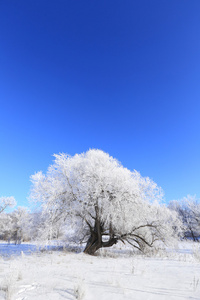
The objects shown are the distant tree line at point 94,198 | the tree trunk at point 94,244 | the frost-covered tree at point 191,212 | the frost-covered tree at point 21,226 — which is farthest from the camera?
the frost-covered tree at point 191,212

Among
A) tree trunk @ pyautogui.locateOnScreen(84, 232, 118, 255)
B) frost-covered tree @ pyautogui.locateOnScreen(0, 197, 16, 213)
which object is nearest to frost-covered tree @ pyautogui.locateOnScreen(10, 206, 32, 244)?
frost-covered tree @ pyautogui.locateOnScreen(0, 197, 16, 213)

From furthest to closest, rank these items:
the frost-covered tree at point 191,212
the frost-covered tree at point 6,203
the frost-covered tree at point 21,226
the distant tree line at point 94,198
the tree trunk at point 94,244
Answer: the frost-covered tree at point 191,212, the frost-covered tree at point 6,203, the frost-covered tree at point 21,226, the tree trunk at point 94,244, the distant tree line at point 94,198

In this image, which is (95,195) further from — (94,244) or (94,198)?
(94,244)

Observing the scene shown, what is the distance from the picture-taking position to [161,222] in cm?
1444

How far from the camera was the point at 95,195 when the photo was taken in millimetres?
11039

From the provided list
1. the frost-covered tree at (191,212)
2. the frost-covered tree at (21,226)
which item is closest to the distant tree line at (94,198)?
the frost-covered tree at (21,226)

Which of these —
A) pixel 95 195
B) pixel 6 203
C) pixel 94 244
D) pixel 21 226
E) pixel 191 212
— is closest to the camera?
pixel 95 195

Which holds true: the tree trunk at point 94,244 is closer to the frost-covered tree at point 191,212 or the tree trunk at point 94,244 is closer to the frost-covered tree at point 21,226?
the frost-covered tree at point 21,226

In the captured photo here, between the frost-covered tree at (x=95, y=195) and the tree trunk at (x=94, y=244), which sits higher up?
the frost-covered tree at (x=95, y=195)

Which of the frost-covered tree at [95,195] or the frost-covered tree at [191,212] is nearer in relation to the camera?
the frost-covered tree at [95,195]

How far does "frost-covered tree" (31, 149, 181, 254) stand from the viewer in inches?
447

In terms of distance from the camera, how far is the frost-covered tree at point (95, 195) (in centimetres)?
1136

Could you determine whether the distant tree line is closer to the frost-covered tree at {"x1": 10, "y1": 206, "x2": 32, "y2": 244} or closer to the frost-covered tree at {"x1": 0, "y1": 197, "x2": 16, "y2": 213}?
the frost-covered tree at {"x1": 10, "y1": 206, "x2": 32, "y2": 244}

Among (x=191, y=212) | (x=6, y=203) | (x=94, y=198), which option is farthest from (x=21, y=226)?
(x=191, y=212)
